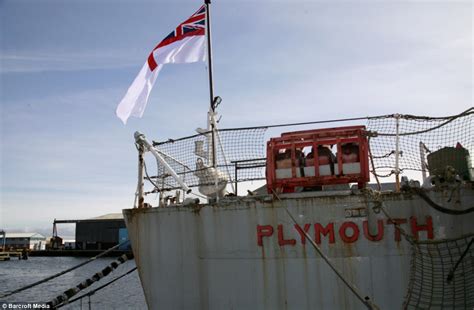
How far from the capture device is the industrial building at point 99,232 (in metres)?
78.1

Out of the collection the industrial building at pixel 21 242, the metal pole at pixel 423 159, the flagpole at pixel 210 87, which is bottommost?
the industrial building at pixel 21 242

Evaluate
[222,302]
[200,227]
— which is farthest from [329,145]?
[222,302]

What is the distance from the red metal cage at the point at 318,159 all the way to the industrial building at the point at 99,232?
237 ft

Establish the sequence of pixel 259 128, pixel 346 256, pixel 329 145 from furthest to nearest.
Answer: pixel 259 128 → pixel 329 145 → pixel 346 256

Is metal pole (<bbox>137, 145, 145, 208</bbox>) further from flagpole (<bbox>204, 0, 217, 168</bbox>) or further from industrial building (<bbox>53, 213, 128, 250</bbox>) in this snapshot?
industrial building (<bbox>53, 213, 128, 250</bbox>)

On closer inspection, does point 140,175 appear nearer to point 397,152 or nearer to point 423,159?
point 397,152

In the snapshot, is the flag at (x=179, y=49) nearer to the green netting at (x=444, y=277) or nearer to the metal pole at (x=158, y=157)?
the metal pole at (x=158, y=157)

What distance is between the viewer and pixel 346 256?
23.1 feet

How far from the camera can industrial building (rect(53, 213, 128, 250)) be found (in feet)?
256

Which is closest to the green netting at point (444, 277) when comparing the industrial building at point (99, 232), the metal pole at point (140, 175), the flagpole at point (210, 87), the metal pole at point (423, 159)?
the metal pole at point (423, 159)

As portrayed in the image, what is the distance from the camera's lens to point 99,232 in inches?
3127

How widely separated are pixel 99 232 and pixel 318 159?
257ft

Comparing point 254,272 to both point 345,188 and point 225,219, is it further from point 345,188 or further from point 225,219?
point 345,188

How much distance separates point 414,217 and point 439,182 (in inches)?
28.1
